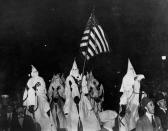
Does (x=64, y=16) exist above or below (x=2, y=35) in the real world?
above

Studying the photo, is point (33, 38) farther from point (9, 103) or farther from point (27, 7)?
point (9, 103)

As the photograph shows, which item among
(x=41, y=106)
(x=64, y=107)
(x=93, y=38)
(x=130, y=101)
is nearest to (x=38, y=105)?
(x=41, y=106)

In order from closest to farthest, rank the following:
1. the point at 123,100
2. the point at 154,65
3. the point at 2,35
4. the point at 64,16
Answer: the point at 123,100, the point at 2,35, the point at 64,16, the point at 154,65

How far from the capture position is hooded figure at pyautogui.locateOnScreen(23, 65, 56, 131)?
9500 mm

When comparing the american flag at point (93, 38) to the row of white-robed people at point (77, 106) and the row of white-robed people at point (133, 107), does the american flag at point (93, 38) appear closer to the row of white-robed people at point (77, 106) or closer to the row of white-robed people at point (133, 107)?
the row of white-robed people at point (77, 106)

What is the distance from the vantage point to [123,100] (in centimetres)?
949

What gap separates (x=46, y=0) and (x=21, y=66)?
2.53 metres

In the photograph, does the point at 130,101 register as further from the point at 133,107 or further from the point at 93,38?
the point at 93,38

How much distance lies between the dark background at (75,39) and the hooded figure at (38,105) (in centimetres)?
241

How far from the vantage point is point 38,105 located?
9.66 meters

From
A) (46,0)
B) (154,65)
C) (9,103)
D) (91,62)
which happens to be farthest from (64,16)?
(9,103)

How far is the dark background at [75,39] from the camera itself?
1234 centimetres

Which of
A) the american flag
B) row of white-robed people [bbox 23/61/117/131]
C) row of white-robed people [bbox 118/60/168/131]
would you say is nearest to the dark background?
the american flag

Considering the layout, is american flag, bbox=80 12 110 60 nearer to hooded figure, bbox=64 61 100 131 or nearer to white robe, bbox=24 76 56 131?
hooded figure, bbox=64 61 100 131
